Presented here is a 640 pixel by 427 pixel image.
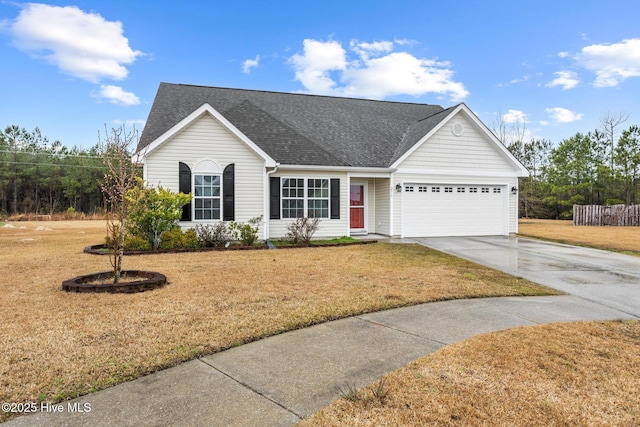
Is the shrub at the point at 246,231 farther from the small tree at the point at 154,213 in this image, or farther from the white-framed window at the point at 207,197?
the small tree at the point at 154,213

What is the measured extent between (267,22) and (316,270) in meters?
15.7

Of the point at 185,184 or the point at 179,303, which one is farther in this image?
the point at 185,184

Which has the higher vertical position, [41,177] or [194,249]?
[41,177]

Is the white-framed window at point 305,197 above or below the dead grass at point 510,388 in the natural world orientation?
above

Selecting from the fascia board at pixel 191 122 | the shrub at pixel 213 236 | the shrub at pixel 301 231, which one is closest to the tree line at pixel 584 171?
the shrub at pixel 301 231

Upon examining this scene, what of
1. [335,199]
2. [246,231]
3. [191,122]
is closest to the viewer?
[246,231]

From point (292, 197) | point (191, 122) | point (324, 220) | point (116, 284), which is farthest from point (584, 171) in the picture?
point (116, 284)

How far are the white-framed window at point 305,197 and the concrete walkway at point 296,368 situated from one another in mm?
9152

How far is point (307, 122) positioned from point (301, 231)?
654 centimetres

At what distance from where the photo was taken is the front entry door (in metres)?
16.5

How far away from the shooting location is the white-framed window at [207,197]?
505 inches

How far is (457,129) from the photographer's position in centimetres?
1592

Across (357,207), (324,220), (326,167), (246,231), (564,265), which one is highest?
(326,167)

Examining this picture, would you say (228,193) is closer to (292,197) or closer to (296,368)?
(292,197)
